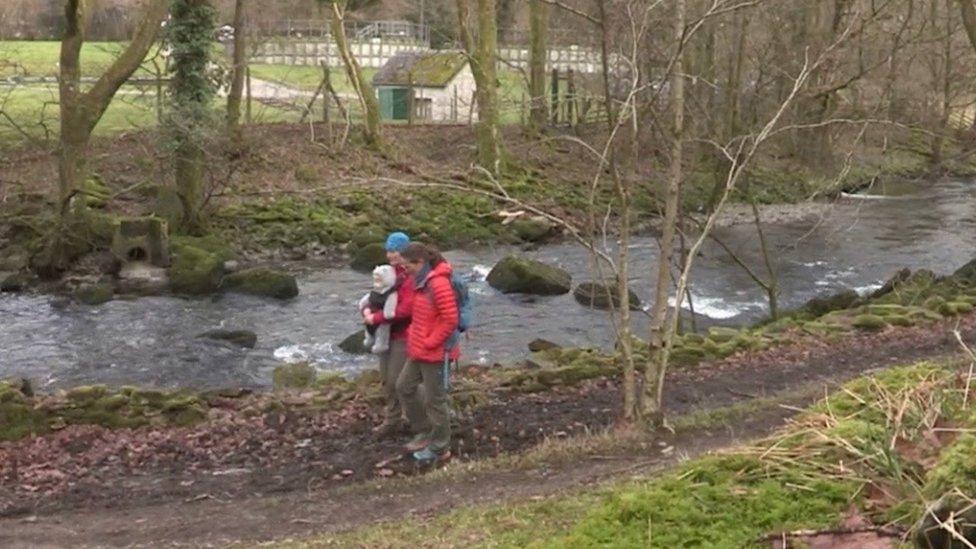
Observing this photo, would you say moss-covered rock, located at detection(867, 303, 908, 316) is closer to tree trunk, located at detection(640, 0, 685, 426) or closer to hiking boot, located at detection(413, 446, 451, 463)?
tree trunk, located at detection(640, 0, 685, 426)

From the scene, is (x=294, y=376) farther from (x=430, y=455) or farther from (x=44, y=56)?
(x=44, y=56)

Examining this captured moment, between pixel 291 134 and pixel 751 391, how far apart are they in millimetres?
25902

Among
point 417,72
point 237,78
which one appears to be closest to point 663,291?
point 237,78

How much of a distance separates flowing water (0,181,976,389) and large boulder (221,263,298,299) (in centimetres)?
32

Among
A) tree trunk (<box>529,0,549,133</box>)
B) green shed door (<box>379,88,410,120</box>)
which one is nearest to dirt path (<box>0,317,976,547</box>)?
tree trunk (<box>529,0,549,133</box>)

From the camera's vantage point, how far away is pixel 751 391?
13406mm

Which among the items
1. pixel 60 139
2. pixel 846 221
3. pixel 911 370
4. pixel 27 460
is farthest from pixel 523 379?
pixel 846 221

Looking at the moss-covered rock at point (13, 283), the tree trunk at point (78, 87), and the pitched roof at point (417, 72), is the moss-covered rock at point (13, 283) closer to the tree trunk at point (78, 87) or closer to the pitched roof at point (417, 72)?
the tree trunk at point (78, 87)

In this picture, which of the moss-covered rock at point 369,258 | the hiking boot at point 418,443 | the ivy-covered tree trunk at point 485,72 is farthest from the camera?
the ivy-covered tree trunk at point 485,72

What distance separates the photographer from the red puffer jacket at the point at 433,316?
10.4 m

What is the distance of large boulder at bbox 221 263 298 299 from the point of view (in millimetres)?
24031

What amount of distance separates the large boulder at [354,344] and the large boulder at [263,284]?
4.60 metres

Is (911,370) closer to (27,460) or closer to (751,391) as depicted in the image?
(751,391)

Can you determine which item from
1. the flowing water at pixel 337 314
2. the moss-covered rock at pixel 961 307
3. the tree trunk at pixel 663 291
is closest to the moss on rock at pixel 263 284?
the flowing water at pixel 337 314
